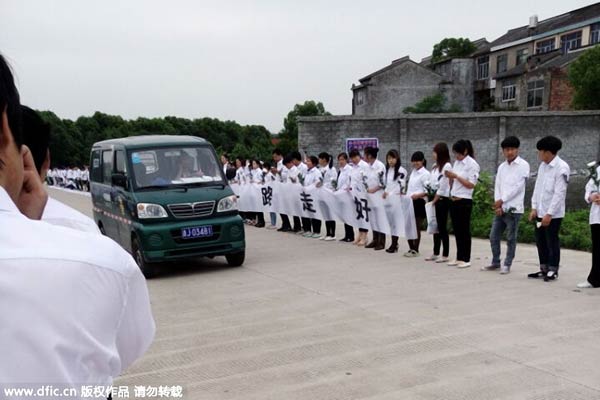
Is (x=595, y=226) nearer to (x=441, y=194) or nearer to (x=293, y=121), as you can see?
(x=441, y=194)

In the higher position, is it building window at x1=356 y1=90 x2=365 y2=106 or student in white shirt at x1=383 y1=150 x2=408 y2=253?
building window at x1=356 y1=90 x2=365 y2=106

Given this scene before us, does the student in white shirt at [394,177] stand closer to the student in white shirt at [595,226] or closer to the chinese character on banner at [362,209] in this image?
the chinese character on banner at [362,209]

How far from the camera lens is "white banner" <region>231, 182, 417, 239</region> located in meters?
8.87

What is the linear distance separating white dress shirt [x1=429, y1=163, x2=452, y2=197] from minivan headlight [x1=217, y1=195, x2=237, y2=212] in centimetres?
A: 297

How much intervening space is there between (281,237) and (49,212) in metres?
9.96

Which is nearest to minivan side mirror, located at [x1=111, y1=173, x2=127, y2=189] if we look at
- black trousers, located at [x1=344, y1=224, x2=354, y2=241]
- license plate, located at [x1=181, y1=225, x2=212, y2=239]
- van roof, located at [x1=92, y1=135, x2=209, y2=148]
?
van roof, located at [x1=92, y1=135, x2=209, y2=148]

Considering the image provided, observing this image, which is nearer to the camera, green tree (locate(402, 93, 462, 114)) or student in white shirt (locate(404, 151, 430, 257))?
student in white shirt (locate(404, 151, 430, 257))

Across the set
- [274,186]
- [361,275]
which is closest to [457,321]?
[361,275]

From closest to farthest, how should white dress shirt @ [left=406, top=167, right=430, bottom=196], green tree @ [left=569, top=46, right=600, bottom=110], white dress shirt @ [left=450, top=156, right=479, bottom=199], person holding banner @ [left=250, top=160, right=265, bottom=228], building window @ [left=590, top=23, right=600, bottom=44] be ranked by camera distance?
white dress shirt @ [left=450, top=156, right=479, bottom=199] → white dress shirt @ [left=406, top=167, right=430, bottom=196] → person holding banner @ [left=250, top=160, right=265, bottom=228] → green tree @ [left=569, top=46, right=600, bottom=110] → building window @ [left=590, top=23, right=600, bottom=44]

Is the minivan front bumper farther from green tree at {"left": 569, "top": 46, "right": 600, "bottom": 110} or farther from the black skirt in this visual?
green tree at {"left": 569, "top": 46, "right": 600, "bottom": 110}

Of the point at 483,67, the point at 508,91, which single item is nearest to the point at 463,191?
the point at 508,91

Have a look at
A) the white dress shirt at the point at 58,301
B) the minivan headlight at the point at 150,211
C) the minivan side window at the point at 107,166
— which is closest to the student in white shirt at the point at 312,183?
the minivan side window at the point at 107,166

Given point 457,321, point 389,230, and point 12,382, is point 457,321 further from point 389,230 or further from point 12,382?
point 12,382

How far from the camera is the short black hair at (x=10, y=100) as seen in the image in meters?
1.07
